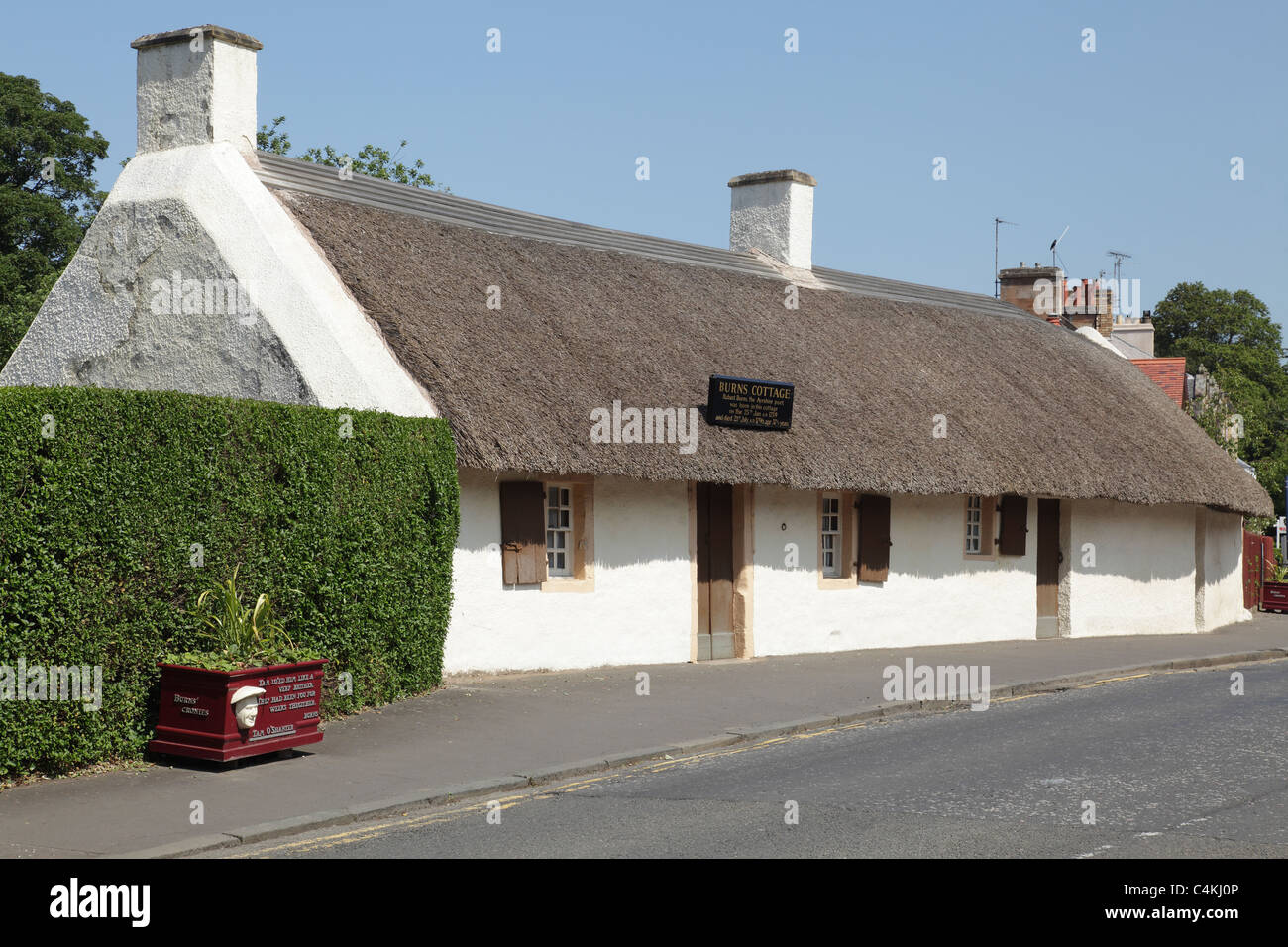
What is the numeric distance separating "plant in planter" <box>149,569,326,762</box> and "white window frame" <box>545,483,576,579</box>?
5337 mm

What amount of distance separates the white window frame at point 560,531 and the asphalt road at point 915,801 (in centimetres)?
473

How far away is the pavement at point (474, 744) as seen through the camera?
7965 millimetres

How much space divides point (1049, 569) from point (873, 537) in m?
5.13

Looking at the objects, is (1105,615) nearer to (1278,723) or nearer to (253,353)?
(1278,723)

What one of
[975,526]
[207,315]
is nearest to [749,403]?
[975,526]

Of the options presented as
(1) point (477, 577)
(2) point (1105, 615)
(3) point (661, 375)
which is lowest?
(2) point (1105, 615)

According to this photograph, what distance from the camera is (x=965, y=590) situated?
20.5 m

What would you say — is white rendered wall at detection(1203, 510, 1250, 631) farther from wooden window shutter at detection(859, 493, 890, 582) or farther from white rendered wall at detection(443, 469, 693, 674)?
white rendered wall at detection(443, 469, 693, 674)

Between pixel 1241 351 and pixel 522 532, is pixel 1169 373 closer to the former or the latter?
pixel 522 532

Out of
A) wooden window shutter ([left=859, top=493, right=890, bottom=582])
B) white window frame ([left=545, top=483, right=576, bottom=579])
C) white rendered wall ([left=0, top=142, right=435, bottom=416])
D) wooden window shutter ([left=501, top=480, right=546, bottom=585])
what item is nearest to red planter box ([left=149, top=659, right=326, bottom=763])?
white rendered wall ([left=0, top=142, right=435, bottom=416])

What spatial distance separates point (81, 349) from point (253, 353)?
120 inches

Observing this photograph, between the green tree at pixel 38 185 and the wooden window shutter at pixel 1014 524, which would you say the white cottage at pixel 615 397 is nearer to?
the wooden window shutter at pixel 1014 524

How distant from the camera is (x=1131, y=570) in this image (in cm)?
2350
